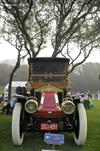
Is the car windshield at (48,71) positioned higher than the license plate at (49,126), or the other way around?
the car windshield at (48,71)

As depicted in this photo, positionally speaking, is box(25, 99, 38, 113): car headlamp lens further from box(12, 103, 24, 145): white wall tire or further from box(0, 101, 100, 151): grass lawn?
box(0, 101, 100, 151): grass lawn

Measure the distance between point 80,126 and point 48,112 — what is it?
966 millimetres

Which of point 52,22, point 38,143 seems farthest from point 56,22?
point 38,143

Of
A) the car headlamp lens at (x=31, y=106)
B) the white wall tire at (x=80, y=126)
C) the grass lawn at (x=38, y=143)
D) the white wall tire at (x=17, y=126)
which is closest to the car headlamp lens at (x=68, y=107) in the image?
the white wall tire at (x=80, y=126)

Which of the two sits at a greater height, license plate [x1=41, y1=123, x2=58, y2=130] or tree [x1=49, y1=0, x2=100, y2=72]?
tree [x1=49, y1=0, x2=100, y2=72]

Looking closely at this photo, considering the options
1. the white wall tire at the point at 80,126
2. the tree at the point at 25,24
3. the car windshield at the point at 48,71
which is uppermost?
the tree at the point at 25,24

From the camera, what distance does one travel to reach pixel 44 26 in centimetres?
2705

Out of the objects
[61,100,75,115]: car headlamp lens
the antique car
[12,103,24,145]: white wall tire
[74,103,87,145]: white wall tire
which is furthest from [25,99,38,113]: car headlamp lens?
[74,103,87,145]: white wall tire

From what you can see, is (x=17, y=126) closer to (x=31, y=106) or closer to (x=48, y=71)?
(x=31, y=106)

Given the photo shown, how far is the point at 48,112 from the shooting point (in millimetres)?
12102

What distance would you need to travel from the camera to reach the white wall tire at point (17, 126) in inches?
470

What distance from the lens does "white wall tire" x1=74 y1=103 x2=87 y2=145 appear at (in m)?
12.1

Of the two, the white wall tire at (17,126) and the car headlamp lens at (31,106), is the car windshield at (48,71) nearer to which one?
the white wall tire at (17,126)

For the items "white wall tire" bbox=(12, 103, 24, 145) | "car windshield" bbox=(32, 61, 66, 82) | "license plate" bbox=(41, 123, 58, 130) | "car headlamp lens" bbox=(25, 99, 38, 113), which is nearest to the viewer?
"white wall tire" bbox=(12, 103, 24, 145)
